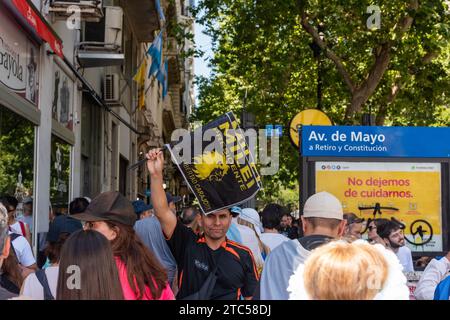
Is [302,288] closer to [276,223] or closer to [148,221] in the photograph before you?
[148,221]

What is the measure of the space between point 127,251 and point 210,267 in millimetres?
1449

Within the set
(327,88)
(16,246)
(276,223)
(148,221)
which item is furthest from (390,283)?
(327,88)

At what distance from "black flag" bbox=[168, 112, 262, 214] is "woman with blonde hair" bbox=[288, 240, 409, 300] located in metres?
2.94

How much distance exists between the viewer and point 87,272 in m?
3.47

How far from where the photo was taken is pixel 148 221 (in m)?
6.52

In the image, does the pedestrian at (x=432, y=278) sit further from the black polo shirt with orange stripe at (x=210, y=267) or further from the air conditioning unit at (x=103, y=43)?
the air conditioning unit at (x=103, y=43)

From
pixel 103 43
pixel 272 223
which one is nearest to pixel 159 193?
pixel 272 223

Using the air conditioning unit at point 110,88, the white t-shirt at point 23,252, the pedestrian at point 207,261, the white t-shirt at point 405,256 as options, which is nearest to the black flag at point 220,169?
the pedestrian at point 207,261

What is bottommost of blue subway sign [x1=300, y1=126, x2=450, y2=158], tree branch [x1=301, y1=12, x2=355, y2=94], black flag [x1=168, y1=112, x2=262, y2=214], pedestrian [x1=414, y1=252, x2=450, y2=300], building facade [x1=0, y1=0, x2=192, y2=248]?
pedestrian [x1=414, y1=252, x2=450, y2=300]

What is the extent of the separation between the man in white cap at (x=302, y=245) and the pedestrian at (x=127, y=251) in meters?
0.53

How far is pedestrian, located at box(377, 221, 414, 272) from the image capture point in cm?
849

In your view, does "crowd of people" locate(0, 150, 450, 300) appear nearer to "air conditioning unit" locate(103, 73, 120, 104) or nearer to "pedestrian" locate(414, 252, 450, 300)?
"pedestrian" locate(414, 252, 450, 300)

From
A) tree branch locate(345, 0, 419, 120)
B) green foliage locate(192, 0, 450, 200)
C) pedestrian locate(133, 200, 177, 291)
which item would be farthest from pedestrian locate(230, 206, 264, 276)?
tree branch locate(345, 0, 419, 120)

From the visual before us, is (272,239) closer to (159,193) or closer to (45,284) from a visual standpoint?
(159,193)
